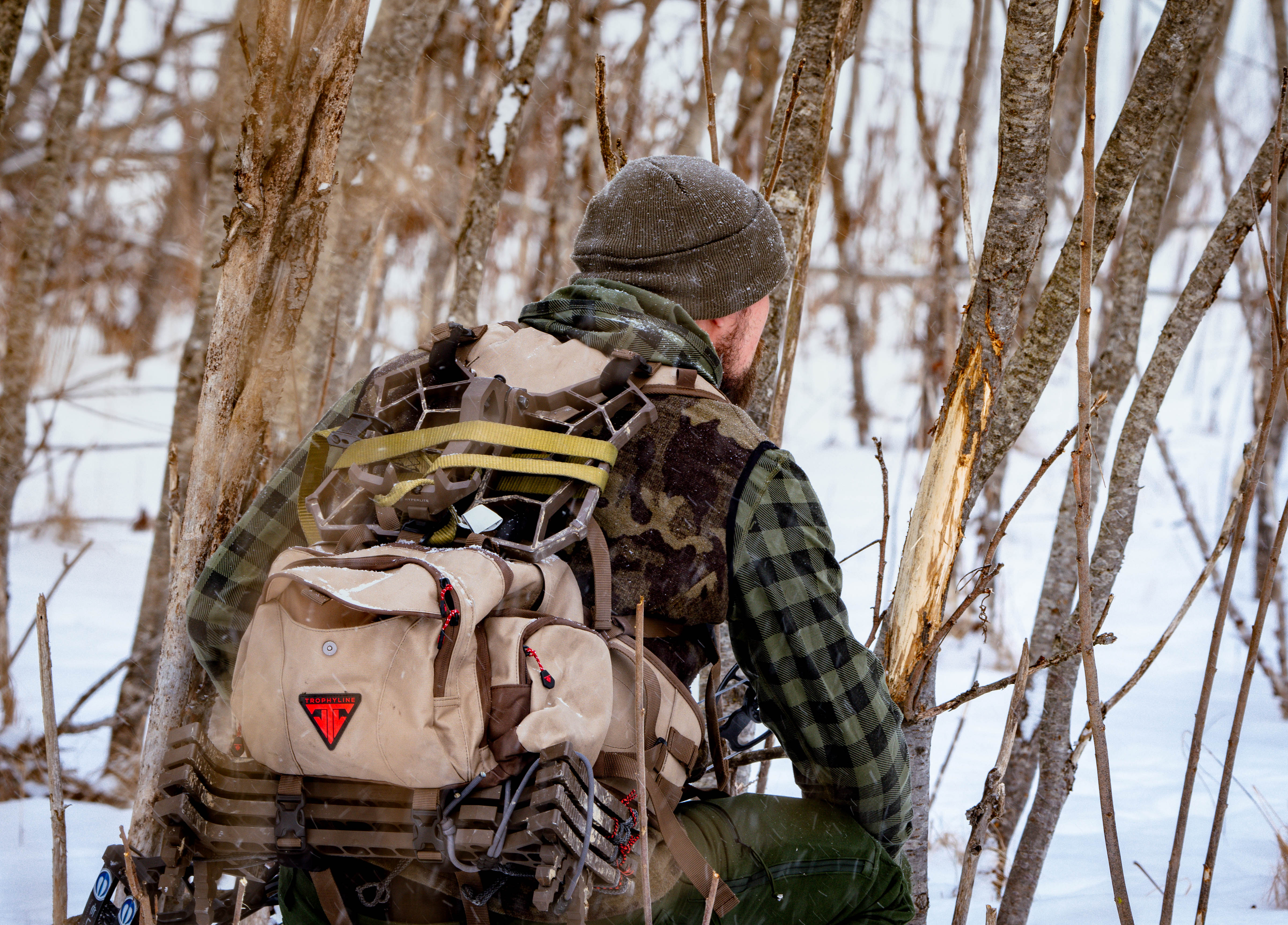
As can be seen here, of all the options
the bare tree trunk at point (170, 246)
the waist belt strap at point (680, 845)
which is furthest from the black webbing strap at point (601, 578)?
the bare tree trunk at point (170, 246)

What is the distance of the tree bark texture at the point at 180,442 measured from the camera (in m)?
3.22

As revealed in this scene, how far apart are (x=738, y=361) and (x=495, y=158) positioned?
1787 mm

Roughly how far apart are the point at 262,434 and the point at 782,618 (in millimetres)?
873

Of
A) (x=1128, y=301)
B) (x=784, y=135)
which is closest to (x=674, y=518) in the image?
(x=784, y=135)

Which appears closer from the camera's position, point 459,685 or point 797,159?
point 459,685

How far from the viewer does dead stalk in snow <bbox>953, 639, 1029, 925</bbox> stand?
1.42 metres

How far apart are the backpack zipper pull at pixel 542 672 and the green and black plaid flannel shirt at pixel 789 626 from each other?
316mm

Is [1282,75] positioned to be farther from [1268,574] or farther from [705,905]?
[705,905]

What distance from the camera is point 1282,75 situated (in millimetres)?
1281

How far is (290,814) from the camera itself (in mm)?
1101

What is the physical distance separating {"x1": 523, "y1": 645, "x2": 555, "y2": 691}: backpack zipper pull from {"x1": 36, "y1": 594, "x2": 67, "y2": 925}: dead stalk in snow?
0.61 meters

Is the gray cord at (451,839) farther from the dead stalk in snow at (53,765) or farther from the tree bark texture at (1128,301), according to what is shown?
the tree bark texture at (1128,301)

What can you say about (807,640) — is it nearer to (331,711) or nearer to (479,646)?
(479,646)

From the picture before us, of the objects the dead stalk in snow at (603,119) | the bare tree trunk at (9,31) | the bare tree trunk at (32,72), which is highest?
the bare tree trunk at (32,72)
